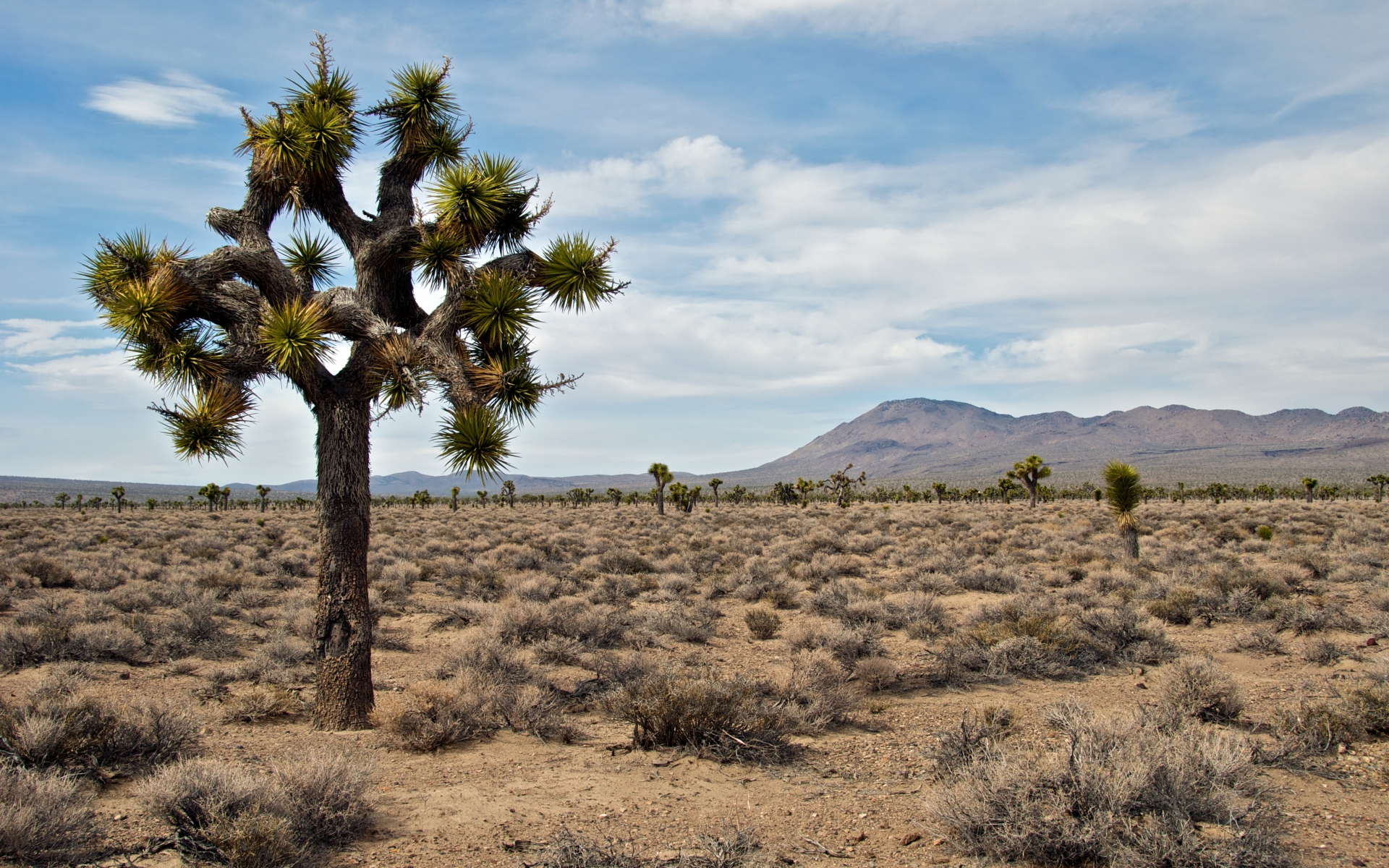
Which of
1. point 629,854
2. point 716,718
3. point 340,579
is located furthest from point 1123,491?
point 340,579

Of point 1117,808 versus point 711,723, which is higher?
point 1117,808

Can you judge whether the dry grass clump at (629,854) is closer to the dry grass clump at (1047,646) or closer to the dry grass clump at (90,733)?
the dry grass clump at (90,733)

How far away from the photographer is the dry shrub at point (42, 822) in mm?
3914

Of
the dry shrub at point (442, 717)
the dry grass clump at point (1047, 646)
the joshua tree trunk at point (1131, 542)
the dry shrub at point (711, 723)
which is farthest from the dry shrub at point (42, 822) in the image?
the joshua tree trunk at point (1131, 542)

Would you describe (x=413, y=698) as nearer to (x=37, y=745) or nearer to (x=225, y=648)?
(x=37, y=745)

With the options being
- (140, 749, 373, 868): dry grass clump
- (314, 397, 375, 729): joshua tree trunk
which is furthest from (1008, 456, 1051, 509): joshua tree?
(140, 749, 373, 868): dry grass clump

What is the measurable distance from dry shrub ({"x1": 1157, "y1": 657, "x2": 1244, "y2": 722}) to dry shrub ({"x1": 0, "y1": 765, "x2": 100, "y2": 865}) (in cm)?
881

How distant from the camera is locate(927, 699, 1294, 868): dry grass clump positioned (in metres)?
4.11

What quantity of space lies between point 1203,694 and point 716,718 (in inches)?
198

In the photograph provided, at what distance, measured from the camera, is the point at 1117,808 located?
14.3 feet

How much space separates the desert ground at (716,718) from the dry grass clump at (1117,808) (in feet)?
0.07

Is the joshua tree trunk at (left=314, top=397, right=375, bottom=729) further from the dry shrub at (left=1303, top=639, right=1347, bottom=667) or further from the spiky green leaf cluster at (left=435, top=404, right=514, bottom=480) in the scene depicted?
the dry shrub at (left=1303, top=639, right=1347, bottom=667)

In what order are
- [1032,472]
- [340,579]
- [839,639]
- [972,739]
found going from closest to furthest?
[972,739], [340,579], [839,639], [1032,472]

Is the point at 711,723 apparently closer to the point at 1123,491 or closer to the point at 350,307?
the point at 350,307
